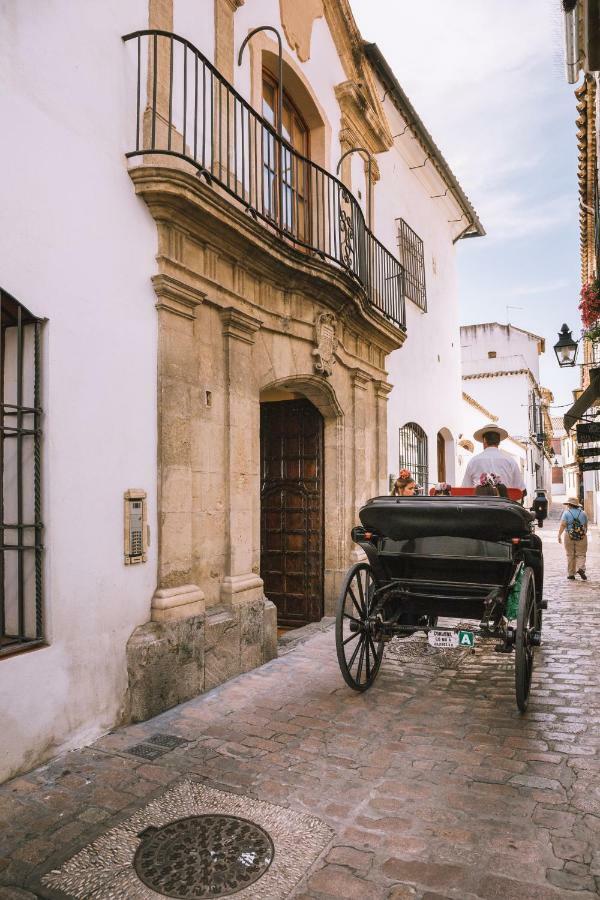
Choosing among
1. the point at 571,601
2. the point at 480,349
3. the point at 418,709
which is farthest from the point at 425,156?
the point at 480,349

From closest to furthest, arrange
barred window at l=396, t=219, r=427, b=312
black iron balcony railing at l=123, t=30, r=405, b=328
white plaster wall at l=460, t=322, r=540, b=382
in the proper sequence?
black iron balcony railing at l=123, t=30, r=405, b=328 → barred window at l=396, t=219, r=427, b=312 → white plaster wall at l=460, t=322, r=540, b=382

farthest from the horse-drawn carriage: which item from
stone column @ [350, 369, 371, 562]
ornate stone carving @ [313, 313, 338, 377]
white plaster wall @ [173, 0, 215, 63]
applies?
white plaster wall @ [173, 0, 215, 63]

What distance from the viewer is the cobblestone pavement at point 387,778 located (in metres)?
2.88

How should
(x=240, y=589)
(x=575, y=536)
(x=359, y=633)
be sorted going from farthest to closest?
(x=575, y=536) < (x=240, y=589) < (x=359, y=633)

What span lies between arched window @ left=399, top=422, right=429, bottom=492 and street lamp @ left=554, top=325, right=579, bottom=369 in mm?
3010

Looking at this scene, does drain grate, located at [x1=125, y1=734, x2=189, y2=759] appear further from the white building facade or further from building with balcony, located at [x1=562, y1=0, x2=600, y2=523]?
the white building facade

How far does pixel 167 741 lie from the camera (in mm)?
4324

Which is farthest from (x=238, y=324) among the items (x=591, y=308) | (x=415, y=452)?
(x=415, y=452)

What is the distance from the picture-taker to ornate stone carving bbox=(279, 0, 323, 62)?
25.3ft

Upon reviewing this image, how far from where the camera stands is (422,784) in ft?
12.2

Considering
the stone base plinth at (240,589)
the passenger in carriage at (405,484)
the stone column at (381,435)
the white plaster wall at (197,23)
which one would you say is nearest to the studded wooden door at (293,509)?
the passenger in carriage at (405,484)

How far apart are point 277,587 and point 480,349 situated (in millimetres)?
32143

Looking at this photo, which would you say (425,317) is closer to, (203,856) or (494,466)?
(494,466)

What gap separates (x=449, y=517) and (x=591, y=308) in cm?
568
